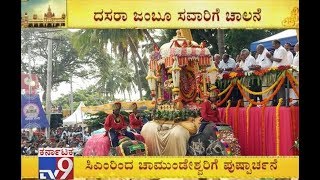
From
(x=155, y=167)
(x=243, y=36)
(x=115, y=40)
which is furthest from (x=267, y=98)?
(x=115, y=40)

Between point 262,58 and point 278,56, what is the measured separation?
21 cm

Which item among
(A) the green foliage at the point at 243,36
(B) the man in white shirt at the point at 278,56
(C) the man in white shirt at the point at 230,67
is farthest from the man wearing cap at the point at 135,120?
(B) the man in white shirt at the point at 278,56

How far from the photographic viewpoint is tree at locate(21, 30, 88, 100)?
26.8 feet

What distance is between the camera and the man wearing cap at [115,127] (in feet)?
26.7

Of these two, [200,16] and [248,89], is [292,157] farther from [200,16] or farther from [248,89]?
[200,16]

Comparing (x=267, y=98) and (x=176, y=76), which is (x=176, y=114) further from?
(x=267, y=98)

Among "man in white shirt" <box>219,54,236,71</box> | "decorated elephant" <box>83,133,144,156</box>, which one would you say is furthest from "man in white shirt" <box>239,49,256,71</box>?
"decorated elephant" <box>83,133,144,156</box>

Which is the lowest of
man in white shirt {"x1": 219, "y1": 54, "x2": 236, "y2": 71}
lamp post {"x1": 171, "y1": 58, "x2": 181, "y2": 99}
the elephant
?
the elephant

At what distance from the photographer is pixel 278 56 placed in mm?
8234

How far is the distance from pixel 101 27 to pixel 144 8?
0.60 m

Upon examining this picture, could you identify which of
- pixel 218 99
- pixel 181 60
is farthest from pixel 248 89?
pixel 181 60

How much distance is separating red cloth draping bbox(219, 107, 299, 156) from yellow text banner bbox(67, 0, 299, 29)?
1.11 metres

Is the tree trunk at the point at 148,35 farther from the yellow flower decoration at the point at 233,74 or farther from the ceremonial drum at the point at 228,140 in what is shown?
the ceremonial drum at the point at 228,140

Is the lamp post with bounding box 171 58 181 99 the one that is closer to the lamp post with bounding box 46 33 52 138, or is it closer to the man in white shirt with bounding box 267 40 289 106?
the man in white shirt with bounding box 267 40 289 106
